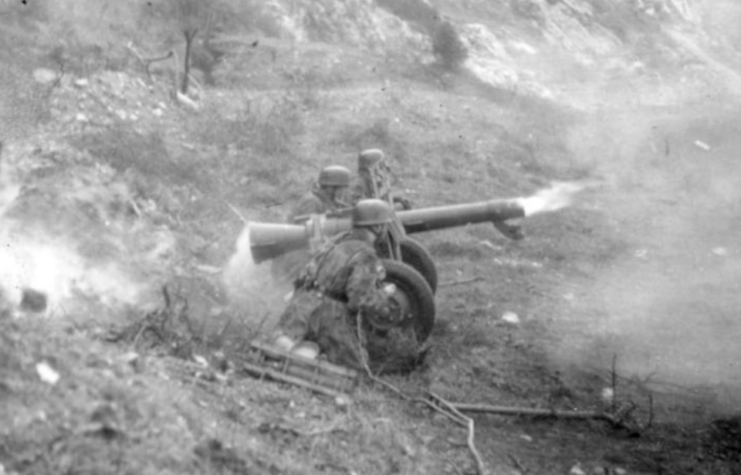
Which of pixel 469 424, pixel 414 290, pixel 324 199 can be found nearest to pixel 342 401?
pixel 469 424

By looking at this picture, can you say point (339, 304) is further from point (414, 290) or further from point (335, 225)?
point (335, 225)

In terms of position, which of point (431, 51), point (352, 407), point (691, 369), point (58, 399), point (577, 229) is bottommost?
point (431, 51)

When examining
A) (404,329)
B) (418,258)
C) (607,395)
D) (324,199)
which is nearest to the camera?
(607,395)

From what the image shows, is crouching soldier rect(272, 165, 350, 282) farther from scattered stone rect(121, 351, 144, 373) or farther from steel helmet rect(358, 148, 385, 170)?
scattered stone rect(121, 351, 144, 373)

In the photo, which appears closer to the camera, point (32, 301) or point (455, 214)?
point (32, 301)

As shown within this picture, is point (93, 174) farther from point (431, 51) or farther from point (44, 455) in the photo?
point (431, 51)

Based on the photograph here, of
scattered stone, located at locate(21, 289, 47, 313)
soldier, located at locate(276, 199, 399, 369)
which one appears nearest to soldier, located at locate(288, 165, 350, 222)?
soldier, located at locate(276, 199, 399, 369)

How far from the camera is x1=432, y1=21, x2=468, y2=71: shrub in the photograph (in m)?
17.7

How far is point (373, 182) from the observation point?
8.74 meters

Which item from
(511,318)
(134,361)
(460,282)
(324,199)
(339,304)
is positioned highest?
(134,361)

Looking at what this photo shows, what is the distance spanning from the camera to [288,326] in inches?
261

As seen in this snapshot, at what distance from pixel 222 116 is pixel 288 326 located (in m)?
6.69

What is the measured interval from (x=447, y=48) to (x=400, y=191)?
6.47 metres

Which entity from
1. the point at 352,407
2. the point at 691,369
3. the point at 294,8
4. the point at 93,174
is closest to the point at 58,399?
the point at 352,407
